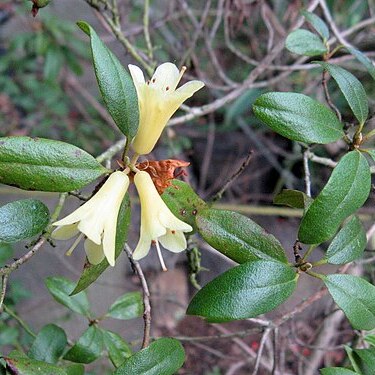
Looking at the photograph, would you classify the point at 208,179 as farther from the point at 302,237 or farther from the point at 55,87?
the point at 302,237

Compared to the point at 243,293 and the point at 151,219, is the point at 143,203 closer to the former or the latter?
the point at 151,219

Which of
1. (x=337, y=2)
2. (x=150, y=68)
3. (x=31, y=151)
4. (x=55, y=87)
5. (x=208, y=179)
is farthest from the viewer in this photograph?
(x=208, y=179)

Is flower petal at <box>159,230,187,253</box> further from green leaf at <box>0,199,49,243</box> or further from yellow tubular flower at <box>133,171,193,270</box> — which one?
green leaf at <box>0,199,49,243</box>

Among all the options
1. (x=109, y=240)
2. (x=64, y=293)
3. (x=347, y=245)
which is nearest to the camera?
(x=109, y=240)

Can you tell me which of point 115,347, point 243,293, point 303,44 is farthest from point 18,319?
point 303,44

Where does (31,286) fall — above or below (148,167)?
below

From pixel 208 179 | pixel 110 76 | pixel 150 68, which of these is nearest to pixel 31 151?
pixel 110 76
